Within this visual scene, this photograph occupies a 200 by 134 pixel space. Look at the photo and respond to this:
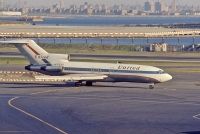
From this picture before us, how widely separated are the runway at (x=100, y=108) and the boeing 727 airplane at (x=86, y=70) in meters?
1.07

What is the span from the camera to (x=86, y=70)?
250ft

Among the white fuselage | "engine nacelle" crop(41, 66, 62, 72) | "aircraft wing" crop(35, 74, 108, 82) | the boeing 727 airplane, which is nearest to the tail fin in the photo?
the boeing 727 airplane

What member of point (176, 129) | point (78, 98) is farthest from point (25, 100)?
point (176, 129)

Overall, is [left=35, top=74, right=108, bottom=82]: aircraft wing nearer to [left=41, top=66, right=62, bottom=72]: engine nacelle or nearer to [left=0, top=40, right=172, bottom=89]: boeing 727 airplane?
[left=0, top=40, right=172, bottom=89]: boeing 727 airplane

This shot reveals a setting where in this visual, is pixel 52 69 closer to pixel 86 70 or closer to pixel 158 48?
pixel 86 70

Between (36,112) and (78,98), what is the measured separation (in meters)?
10.7

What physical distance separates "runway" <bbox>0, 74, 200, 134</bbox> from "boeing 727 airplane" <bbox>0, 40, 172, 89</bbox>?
1.07 meters

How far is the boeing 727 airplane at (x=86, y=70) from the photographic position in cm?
7488

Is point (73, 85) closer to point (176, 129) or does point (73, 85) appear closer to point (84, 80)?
point (84, 80)

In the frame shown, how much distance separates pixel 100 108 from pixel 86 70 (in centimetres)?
1721

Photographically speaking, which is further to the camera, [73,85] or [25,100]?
[73,85]

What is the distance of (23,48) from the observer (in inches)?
3068

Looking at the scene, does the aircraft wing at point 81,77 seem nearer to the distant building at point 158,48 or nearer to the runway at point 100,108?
the runway at point 100,108

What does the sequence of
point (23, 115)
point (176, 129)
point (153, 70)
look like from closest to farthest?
1. point (176, 129)
2. point (23, 115)
3. point (153, 70)
